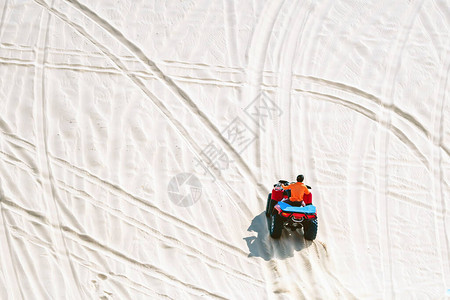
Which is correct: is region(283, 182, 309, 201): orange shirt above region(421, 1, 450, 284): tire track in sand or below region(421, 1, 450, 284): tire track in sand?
below

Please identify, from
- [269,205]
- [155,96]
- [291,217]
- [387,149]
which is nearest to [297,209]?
[291,217]

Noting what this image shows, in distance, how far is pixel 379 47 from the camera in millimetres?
15000

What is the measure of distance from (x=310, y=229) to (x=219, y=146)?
3111 mm

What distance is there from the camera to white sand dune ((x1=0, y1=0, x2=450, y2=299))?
10.1 m

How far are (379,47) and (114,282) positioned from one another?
9.25m

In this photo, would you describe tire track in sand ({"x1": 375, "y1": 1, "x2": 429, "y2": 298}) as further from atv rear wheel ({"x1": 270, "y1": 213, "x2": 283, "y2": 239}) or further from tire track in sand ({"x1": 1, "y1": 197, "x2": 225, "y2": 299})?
tire track in sand ({"x1": 1, "y1": 197, "x2": 225, "y2": 299})

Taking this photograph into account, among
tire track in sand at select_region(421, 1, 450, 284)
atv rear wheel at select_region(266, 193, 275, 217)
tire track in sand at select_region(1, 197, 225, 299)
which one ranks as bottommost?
tire track in sand at select_region(1, 197, 225, 299)

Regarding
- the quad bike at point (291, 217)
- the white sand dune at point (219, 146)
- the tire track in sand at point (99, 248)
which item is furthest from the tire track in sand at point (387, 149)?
the tire track in sand at point (99, 248)

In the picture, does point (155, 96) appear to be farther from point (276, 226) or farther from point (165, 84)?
point (276, 226)

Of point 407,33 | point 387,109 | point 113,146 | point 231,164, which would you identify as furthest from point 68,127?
point 407,33

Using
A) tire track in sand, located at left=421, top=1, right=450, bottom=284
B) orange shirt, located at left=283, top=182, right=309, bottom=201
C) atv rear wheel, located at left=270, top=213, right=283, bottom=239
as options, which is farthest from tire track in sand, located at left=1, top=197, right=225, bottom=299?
tire track in sand, located at left=421, top=1, right=450, bottom=284

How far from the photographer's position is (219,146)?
12.6 meters

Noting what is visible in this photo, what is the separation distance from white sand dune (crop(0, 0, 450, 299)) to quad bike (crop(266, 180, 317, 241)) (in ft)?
1.00

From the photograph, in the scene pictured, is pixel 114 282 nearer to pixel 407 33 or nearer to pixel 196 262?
pixel 196 262
